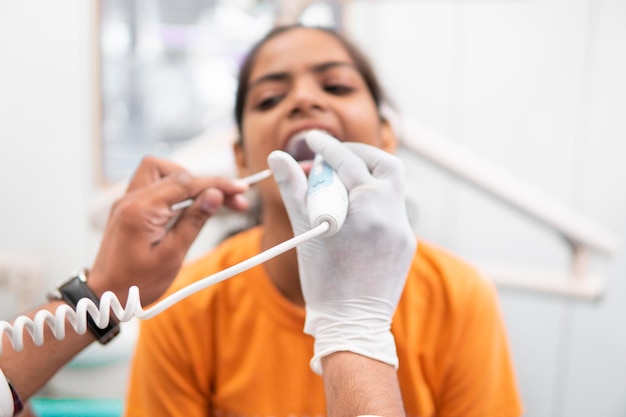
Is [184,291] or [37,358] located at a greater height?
[184,291]

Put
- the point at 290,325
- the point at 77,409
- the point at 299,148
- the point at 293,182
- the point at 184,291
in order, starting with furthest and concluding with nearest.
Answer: the point at 77,409 → the point at 290,325 → the point at 299,148 → the point at 293,182 → the point at 184,291

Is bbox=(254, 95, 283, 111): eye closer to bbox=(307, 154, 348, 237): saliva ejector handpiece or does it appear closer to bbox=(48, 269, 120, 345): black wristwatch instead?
bbox=(307, 154, 348, 237): saliva ejector handpiece

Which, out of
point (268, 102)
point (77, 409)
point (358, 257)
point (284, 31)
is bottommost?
point (77, 409)

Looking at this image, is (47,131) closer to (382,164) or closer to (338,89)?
(338,89)

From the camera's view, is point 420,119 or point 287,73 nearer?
point 287,73

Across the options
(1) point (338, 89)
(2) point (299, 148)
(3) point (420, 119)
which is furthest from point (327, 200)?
(3) point (420, 119)

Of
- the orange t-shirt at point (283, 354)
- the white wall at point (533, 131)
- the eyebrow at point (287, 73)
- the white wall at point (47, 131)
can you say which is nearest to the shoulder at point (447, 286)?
the orange t-shirt at point (283, 354)

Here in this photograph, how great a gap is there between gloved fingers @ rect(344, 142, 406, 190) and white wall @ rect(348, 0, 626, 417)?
133 cm

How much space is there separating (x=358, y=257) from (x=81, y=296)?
1.25ft

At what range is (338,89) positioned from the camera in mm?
916

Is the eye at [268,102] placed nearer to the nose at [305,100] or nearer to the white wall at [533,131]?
the nose at [305,100]

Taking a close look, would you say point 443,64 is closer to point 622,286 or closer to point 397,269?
point 622,286

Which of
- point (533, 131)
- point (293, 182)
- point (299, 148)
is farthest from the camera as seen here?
point (533, 131)

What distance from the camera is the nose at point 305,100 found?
0.85 m
